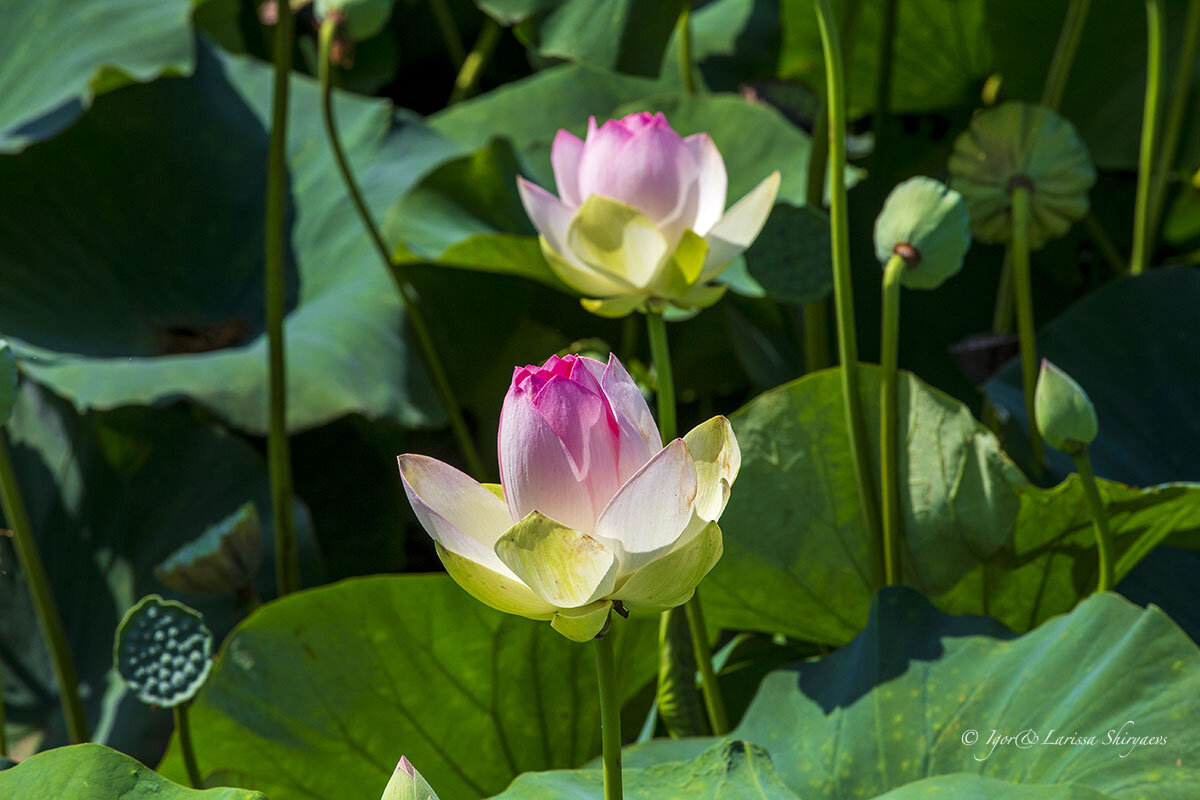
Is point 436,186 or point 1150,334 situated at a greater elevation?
point 436,186

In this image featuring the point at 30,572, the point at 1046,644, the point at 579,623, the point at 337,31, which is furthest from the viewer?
the point at 337,31

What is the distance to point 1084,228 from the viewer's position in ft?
4.45

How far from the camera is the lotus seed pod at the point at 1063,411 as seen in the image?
629 millimetres

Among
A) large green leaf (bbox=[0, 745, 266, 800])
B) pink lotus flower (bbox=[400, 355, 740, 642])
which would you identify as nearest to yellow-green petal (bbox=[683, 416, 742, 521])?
pink lotus flower (bbox=[400, 355, 740, 642])

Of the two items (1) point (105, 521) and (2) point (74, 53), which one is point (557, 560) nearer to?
(1) point (105, 521)

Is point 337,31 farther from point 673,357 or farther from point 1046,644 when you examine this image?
point 1046,644

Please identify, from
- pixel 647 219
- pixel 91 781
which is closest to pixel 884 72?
pixel 647 219

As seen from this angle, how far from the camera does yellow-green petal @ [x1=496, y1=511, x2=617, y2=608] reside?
37 centimetres

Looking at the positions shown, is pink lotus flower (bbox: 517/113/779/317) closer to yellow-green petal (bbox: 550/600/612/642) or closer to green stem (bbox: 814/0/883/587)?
green stem (bbox: 814/0/883/587)

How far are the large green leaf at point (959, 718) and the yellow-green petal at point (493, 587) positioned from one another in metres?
0.17

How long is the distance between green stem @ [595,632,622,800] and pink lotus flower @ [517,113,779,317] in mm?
328

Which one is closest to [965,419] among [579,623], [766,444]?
[766,444]

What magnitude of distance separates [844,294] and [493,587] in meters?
0.37

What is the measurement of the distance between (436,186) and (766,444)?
577 millimetres
